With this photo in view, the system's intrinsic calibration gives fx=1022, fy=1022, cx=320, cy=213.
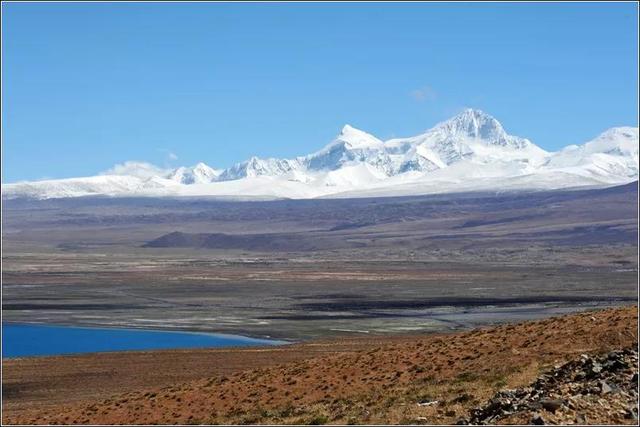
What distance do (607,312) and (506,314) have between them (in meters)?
48.1

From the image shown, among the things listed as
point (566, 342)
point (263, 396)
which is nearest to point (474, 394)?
point (566, 342)

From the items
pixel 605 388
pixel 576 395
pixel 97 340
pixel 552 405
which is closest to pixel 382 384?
pixel 576 395

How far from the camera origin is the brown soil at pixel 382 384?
2397cm

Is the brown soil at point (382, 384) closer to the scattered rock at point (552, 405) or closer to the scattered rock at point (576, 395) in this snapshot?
the scattered rock at point (576, 395)

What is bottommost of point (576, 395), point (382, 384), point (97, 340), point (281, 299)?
point (281, 299)

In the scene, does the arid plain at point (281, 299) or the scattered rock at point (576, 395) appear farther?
the arid plain at point (281, 299)

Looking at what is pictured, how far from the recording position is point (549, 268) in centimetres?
14288

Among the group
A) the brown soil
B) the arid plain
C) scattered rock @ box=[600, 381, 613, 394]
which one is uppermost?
scattered rock @ box=[600, 381, 613, 394]

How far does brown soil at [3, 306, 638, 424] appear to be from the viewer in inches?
944

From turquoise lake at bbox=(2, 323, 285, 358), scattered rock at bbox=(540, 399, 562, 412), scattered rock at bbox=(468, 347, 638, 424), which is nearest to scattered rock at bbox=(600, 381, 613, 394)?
scattered rock at bbox=(468, 347, 638, 424)

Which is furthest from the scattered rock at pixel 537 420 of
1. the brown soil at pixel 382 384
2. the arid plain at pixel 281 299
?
the arid plain at pixel 281 299

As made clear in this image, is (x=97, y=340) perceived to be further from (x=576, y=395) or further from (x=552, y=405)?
(x=552, y=405)

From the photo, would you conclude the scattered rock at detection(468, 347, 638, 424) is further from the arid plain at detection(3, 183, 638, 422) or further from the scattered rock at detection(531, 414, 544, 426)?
the arid plain at detection(3, 183, 638, 422)

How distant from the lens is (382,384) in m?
27.5
